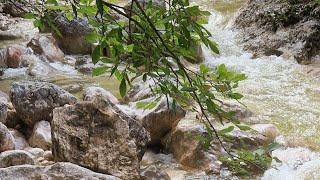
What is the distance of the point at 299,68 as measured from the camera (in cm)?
948

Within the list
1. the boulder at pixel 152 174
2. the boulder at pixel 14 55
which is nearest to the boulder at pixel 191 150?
the boulder at pixel 152 174

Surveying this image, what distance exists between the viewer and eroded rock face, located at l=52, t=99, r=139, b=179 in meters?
4.52

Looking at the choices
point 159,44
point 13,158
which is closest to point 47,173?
point 13,158

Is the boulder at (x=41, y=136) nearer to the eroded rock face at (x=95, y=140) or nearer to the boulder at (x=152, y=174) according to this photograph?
the eroded rock face at (x=95, y=140)

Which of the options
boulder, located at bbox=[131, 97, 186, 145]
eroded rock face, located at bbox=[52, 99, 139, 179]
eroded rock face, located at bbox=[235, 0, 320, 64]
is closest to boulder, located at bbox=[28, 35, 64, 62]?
eroded rock face, located at bbox=[235, 0, 320, 64]

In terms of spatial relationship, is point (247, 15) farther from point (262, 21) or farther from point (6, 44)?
point (6, 44)

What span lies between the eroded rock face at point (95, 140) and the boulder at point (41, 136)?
0.97 meters

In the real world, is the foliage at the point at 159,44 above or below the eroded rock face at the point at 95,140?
above

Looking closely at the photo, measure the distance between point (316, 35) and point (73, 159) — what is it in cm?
726

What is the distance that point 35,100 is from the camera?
6273 mm

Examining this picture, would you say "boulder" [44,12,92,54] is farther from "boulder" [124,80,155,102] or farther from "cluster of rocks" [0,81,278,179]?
"cluster of rocks" [0,81,278,179]

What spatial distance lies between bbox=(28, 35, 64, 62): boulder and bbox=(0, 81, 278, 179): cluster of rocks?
397cm

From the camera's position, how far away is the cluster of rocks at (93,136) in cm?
452

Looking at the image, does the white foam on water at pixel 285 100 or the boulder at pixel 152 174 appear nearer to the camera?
the boulder at pixel 152 174
